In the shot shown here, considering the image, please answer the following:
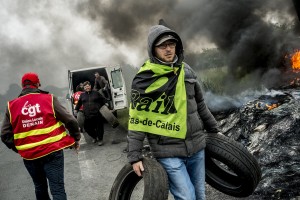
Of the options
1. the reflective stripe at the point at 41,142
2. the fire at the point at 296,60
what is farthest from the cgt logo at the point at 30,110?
the fire at the point at 296,60

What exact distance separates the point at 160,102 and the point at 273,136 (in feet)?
10.2

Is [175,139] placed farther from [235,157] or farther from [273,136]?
[273,136]

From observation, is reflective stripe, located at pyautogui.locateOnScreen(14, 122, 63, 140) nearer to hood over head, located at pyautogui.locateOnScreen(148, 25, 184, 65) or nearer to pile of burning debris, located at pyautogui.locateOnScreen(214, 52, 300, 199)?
hood over head, located at pyautogui.locateOnScreen(148, 25, 184, 65)

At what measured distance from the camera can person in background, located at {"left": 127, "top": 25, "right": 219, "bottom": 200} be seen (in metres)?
2.55

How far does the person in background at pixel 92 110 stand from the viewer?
8.63 metres

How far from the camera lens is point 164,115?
259cm

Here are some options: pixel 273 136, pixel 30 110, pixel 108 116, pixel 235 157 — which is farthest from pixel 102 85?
pixel 235 157

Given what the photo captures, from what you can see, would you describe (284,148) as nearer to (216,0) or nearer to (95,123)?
(95,123)

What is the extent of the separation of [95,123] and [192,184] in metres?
6.31

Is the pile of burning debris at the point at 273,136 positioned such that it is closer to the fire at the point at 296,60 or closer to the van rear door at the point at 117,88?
the fire at the point at 296,60

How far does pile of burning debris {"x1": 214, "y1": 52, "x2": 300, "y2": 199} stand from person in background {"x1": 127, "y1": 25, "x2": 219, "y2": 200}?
187 centimetres

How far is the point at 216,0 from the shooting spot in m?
14.7

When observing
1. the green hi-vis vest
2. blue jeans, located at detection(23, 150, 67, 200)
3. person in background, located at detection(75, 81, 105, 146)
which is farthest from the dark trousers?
the green hi-vis vest

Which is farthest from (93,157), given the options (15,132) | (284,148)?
(284,148)
